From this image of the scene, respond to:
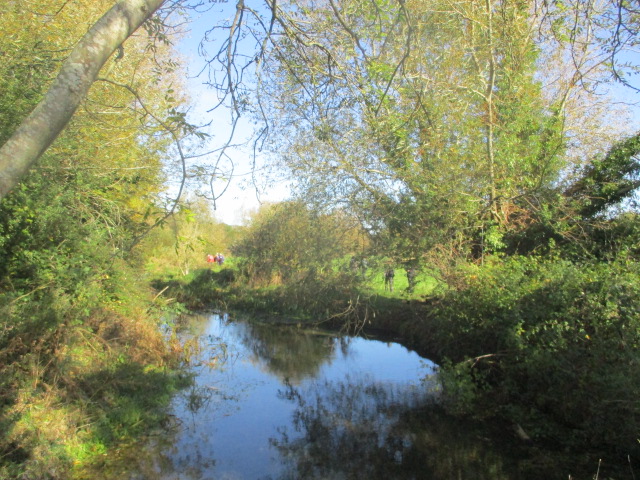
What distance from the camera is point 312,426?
8336mm

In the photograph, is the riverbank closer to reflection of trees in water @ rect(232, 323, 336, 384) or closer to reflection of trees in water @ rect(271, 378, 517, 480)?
reflection of trees in water @ rect(271, 378, 517, 480)

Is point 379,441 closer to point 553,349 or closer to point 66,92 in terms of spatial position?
point 553,349

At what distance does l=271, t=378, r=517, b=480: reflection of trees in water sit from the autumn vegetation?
0.79 metres

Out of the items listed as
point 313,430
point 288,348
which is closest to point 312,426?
point 313,430

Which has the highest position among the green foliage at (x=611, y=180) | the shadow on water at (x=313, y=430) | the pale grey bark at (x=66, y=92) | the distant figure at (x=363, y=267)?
the green foliage at (x=611, y=180)

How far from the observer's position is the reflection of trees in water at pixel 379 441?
6.78 meters

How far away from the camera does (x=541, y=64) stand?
15.4 meters

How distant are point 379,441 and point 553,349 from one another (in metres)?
2.99

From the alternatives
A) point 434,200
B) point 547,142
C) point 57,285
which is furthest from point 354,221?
point 57,285

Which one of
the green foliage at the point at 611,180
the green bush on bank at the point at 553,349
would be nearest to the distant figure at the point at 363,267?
the green bush on bank at the point at 553,349

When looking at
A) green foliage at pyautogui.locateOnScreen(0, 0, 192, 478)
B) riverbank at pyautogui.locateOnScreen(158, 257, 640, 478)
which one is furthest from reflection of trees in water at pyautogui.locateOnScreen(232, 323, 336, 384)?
riverbank at pyautogui.locateOnScreen(158, 257, 640, 478)

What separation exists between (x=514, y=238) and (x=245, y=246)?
13004mm

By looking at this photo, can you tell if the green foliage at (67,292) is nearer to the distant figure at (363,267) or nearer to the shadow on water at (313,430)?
the shadow on water at (313,430)

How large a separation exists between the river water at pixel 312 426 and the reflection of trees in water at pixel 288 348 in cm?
8
